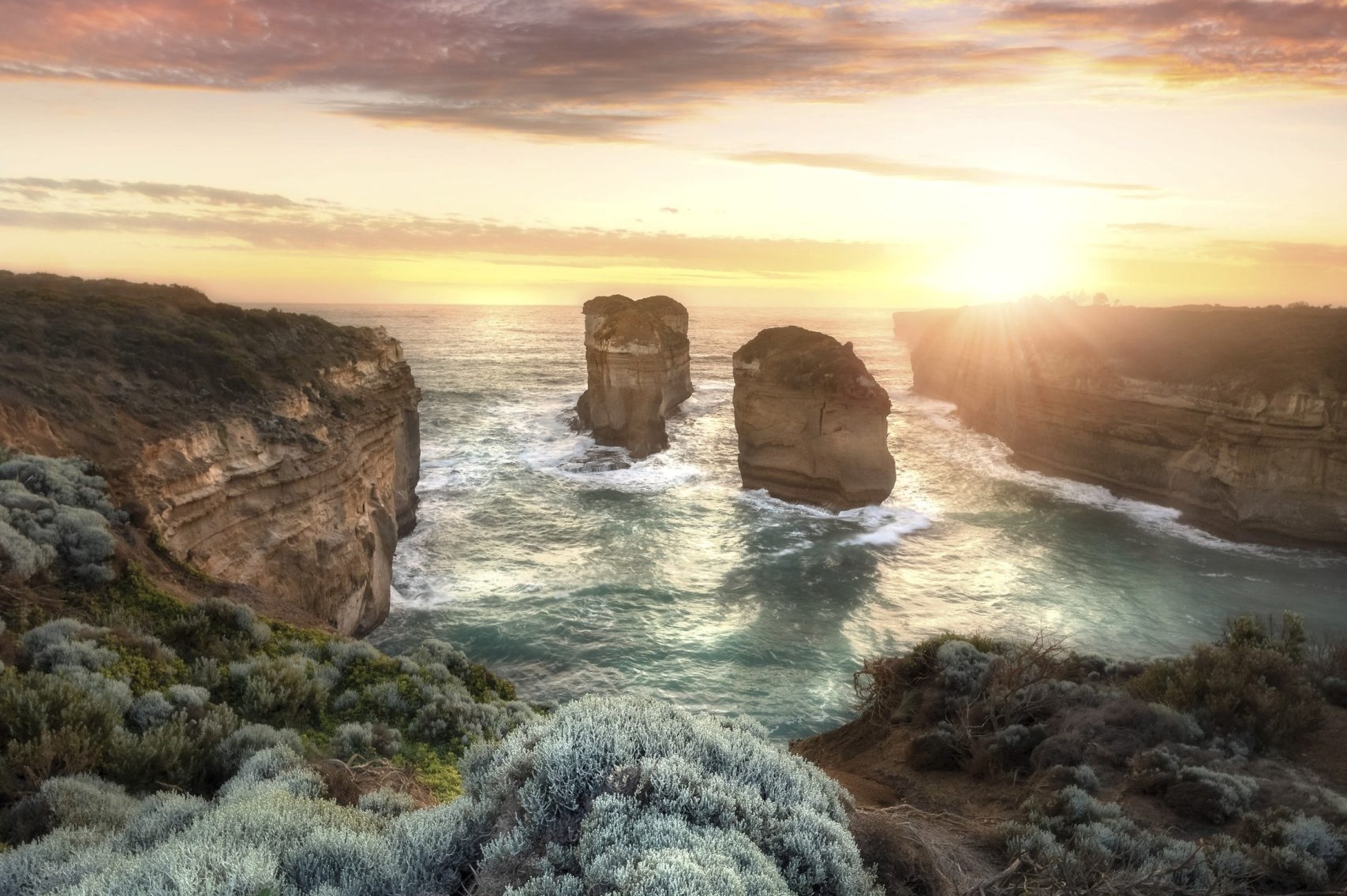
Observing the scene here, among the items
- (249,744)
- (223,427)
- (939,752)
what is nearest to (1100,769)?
(939,752)

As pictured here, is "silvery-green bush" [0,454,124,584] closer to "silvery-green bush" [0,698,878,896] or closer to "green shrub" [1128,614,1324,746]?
"silvery-green bush" [0,698,878,896]

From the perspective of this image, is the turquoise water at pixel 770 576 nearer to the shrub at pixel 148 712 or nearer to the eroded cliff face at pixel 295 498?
the eroded cliff face at pixel 295 498

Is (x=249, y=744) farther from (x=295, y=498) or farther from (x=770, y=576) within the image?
(x=770, y=576)

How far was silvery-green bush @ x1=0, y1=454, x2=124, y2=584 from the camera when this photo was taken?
8898mm

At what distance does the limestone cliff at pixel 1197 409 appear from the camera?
1110 inches

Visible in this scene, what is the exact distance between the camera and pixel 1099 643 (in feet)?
65.6

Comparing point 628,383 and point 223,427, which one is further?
point 628,383

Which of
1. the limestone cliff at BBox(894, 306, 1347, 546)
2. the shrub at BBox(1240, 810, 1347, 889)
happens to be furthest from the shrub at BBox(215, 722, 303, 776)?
the limestone cliff at BBox(894, 306, 1347, 546)

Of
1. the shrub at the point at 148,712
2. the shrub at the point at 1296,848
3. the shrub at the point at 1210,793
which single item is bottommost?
the shrub at the point at 1210,793

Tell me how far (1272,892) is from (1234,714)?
4710 millimetres

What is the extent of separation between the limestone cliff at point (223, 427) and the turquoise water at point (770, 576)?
355cm

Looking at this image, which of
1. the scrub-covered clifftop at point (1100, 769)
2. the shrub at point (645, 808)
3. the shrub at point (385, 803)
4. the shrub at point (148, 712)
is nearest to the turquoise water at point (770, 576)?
the scrub-covered clifftop at point (1100, 769)

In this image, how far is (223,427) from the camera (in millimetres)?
14773

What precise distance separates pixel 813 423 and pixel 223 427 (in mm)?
23603
